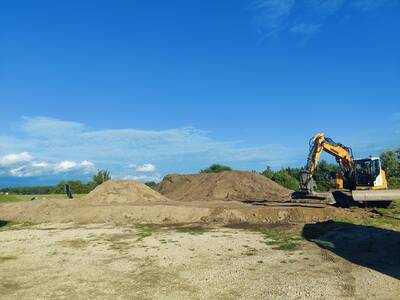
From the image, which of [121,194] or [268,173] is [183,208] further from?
[268,173]

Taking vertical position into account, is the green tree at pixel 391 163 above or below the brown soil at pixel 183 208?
above

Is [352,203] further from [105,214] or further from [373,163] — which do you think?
[105,214]

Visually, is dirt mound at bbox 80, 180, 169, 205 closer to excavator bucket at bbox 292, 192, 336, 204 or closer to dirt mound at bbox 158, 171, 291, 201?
dirt mound at bbox 158, 171, 291, 201

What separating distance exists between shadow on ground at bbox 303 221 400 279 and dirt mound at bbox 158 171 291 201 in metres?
20.1

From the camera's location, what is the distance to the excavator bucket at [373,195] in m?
25.3

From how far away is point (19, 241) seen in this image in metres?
19.7

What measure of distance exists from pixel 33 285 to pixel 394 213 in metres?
21.0

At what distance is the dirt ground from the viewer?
10422 mm

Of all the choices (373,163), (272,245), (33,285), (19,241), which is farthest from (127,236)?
(373,163)

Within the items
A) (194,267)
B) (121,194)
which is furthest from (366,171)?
(121,194)

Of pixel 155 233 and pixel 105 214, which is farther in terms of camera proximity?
pixel 105 214

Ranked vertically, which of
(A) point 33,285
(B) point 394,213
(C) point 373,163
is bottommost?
(A) point 33,285

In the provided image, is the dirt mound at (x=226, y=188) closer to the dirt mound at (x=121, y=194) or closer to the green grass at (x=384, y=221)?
the dirt mound at (x=121, y=194)

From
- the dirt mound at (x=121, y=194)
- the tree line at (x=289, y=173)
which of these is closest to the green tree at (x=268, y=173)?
the tree line at (x=289, y=173)
